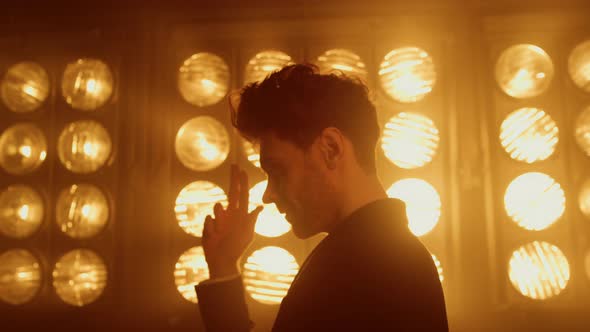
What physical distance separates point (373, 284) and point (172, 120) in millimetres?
768

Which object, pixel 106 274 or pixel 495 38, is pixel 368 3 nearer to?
pixel 495 38

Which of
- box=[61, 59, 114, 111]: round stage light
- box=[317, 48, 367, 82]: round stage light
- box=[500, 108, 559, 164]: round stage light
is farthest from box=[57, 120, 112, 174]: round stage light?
box=[500, 108, 559, 164]: round stage light

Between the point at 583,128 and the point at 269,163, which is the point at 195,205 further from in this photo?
the point at 583,128

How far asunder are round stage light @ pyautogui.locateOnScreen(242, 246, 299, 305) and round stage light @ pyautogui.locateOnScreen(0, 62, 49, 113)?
643 mm

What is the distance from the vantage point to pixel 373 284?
0.55 meters

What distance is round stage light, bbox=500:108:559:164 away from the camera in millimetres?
1089

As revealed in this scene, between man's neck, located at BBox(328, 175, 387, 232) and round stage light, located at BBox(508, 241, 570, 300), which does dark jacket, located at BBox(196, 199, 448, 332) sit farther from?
round stage light, located at BBox(508, 241, 570, 300)

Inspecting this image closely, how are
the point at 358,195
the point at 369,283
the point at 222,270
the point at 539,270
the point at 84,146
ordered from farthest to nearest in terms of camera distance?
1. the point at 84,146
2. the point at 539,270
3. the point at 222,270
4. the point at 358,195
5. the point at 369,283

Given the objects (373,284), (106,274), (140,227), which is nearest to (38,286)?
(106,274)

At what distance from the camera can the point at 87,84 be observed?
1.21m

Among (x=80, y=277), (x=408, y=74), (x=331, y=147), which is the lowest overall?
(x=80, y=277)

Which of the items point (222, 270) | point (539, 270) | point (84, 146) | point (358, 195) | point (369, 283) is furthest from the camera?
point (84, 146)

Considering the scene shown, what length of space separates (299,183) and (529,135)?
66 cm

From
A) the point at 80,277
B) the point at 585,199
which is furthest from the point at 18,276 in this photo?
the point at 585,199
